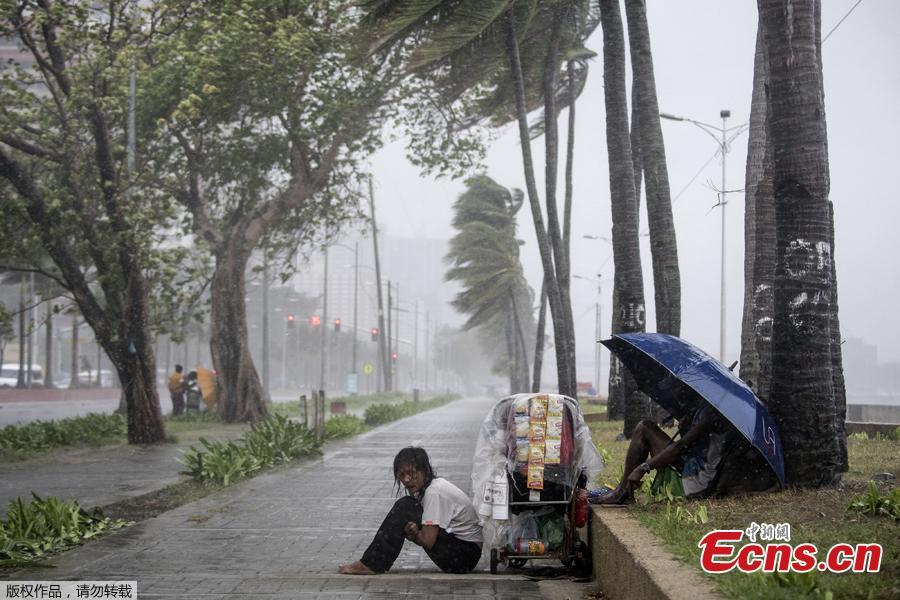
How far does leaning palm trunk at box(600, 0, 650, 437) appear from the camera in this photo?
16188 mm

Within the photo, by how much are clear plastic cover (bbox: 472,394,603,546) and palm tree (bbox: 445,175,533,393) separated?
38.9 metres

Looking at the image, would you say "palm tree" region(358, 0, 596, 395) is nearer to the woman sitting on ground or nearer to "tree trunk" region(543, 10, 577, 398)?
"tree trunk" region(543, 10, 577, 398)

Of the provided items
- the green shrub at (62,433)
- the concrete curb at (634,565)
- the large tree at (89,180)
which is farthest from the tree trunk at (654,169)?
the green shrub at (62,433)

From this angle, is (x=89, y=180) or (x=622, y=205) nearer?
(x=622, y=205)

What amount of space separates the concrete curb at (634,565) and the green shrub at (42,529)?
4058 mm

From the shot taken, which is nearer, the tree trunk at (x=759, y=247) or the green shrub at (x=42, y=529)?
the green shrub at (x=42, y=529)

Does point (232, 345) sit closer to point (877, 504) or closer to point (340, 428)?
point (340, 428)

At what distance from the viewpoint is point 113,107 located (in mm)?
19781

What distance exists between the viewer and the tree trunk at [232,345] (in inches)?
1163

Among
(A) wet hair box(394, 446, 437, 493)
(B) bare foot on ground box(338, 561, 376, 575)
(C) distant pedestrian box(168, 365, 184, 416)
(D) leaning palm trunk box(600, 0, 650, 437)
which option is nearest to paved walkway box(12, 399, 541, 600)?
(B) bare foot on ground box(338, 561, 376, 575)

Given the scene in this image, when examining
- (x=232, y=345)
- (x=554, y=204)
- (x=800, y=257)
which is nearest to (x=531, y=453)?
(x=800, y=257)

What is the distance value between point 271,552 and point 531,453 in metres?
2.40

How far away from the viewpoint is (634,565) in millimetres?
5914

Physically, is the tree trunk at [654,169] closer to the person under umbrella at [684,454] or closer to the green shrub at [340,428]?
the person under umbrella at [684,454]
